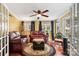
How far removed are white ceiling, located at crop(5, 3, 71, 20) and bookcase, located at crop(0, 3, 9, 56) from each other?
0.35ft

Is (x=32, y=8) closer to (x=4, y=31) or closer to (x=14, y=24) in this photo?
(x=14, y=24)

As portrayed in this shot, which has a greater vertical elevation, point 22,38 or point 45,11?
point 45,11

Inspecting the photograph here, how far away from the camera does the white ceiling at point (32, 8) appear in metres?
2.77

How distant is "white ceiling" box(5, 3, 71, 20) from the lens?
2.77 meters

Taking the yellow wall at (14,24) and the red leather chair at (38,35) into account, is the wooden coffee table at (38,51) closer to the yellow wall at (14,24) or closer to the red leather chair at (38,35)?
the red leather chair at (38,35)

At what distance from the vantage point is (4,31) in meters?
2.79

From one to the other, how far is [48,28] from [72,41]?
47 centimetres

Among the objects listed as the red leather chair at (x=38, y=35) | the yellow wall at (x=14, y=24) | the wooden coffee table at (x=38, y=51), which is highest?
the yellow wall at (x=14, y=24)

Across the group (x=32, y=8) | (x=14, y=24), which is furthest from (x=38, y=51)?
(x=32, y=8)

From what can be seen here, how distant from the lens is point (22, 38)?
9.31 feet

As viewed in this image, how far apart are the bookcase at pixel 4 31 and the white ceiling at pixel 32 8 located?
4.3 inches

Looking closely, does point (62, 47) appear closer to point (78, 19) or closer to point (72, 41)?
point (72, 41)

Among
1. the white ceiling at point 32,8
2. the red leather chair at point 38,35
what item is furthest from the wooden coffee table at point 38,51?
the white ceiling at point 32,8

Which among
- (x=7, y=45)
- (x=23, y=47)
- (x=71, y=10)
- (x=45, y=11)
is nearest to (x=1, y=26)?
(x=7, y=45)
